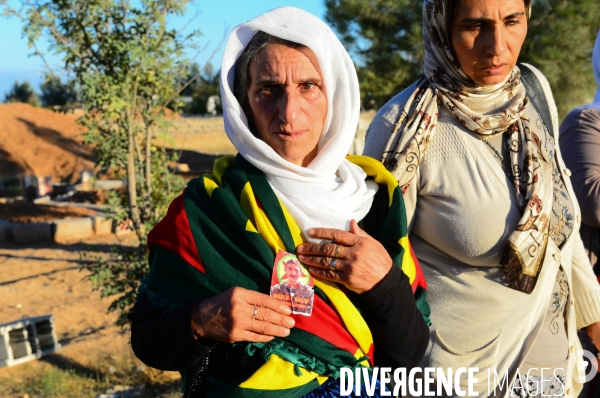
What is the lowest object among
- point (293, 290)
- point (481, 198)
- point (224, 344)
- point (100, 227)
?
point (100, 227)

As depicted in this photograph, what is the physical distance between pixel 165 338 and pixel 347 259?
1.64ft

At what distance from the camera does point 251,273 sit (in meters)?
1.69

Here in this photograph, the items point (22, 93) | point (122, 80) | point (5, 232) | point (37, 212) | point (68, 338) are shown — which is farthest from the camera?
point (22, 93)

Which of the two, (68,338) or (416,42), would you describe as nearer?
(68,338)

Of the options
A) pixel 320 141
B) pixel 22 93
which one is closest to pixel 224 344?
pixel 320 141

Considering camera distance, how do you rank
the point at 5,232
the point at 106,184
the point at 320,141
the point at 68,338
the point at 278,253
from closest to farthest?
the point at 278,253 < the point at 320,141 < the point at 68,338 < the point at 5,232 < the point at 106,184

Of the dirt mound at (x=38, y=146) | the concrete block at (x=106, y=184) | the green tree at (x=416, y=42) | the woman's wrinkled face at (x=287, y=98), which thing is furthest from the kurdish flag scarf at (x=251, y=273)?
the dirt mound at (x=38, y=146)

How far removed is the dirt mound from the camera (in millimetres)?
21438

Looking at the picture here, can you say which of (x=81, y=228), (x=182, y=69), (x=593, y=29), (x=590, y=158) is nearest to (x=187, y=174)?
(x=81, y=228)

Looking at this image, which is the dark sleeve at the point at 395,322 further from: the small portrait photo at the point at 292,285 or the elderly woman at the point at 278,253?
the small portrait photo at the point at 292,285

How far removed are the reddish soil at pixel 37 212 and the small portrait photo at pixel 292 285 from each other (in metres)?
12.9

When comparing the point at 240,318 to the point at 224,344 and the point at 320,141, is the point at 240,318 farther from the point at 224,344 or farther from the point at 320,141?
the point at 320,141

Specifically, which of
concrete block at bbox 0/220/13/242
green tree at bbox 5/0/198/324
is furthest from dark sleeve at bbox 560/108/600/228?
concrete block at bbox 0/220/13/242

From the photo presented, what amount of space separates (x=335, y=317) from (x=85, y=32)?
4072 millimetres
